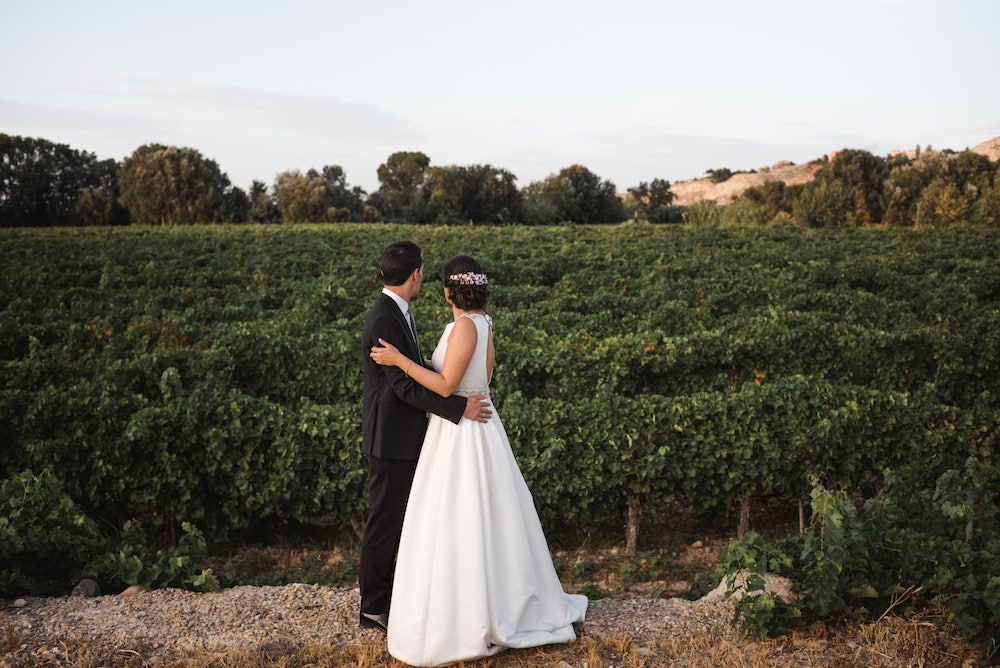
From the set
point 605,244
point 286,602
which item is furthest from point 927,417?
point 605,244

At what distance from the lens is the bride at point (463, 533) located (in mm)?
3750

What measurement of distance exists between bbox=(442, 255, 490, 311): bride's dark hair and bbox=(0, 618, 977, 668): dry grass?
1.79 m

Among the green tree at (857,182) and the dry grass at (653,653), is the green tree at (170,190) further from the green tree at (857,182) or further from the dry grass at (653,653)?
the dry grass at (653,653)

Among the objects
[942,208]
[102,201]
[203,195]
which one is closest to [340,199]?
[203,195]

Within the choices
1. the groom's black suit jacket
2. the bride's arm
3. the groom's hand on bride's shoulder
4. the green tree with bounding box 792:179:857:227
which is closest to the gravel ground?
the groom's black suit jacket

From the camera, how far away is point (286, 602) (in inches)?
181

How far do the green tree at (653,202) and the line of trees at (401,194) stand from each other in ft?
0.56

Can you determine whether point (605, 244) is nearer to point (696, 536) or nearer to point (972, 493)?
point (696, 536)

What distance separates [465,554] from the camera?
3.79 metres

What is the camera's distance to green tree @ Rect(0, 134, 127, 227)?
5034 cm

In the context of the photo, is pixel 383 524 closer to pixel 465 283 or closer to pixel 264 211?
pixel 465 283

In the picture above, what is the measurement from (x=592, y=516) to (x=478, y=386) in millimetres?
4084

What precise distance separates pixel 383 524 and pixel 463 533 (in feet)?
1.59

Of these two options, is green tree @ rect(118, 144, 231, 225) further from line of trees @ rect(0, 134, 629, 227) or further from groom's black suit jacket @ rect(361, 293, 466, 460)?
groom's black suit jacket @ rect(361, 293, 466, 460)
